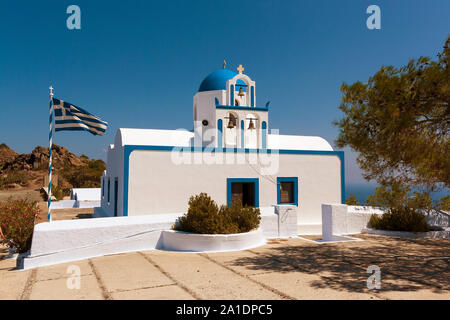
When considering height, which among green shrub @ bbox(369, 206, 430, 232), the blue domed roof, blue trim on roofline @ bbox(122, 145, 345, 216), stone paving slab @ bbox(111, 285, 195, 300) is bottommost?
stone paving slab @ bbox(111, 285, 195, 300)

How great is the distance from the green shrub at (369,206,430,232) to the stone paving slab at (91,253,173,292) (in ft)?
28.5

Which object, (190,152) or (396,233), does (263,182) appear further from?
(396,233)

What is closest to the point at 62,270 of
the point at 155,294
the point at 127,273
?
the point at 127,273

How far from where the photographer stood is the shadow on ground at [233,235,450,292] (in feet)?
20.2

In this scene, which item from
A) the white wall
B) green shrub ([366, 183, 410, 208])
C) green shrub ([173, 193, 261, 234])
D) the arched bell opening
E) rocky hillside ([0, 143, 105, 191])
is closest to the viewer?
green shrub ([173, 193, 261, 234])

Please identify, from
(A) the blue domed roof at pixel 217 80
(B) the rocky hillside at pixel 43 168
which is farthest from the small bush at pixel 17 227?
(B) the rocky hillside at pixel 43 168

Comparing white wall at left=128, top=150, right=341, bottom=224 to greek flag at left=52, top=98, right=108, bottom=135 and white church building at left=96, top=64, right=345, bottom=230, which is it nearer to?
white church building at left=96, top=64, right=345, bottom=230

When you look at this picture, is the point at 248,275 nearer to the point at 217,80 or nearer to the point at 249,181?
the point at 249,181

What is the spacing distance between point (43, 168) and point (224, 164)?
61716mm

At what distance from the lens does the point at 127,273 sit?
269 inches

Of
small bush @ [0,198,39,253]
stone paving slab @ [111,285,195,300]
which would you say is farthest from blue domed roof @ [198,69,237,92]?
stone paving slab @ [111,285,195,300]

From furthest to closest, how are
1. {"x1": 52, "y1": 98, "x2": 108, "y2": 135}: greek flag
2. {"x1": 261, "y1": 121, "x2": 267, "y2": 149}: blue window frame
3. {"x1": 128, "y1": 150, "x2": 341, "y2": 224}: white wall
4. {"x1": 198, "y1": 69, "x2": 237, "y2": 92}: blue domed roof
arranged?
{"x1": 198, "y1": 69, "x2": 237, "y2": 92}: blue domed roof → {"x1": 261, "y1": 121, "x2": 267, "y2": 149}: blue window frame → {"x1": 128, "y1": 150, "x2": 341, "y2": 224}: white wall → {"x1": 52, "y1": 98, "x2": 108, "y2": 135}: greek flag

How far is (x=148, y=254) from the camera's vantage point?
8.74 metres
